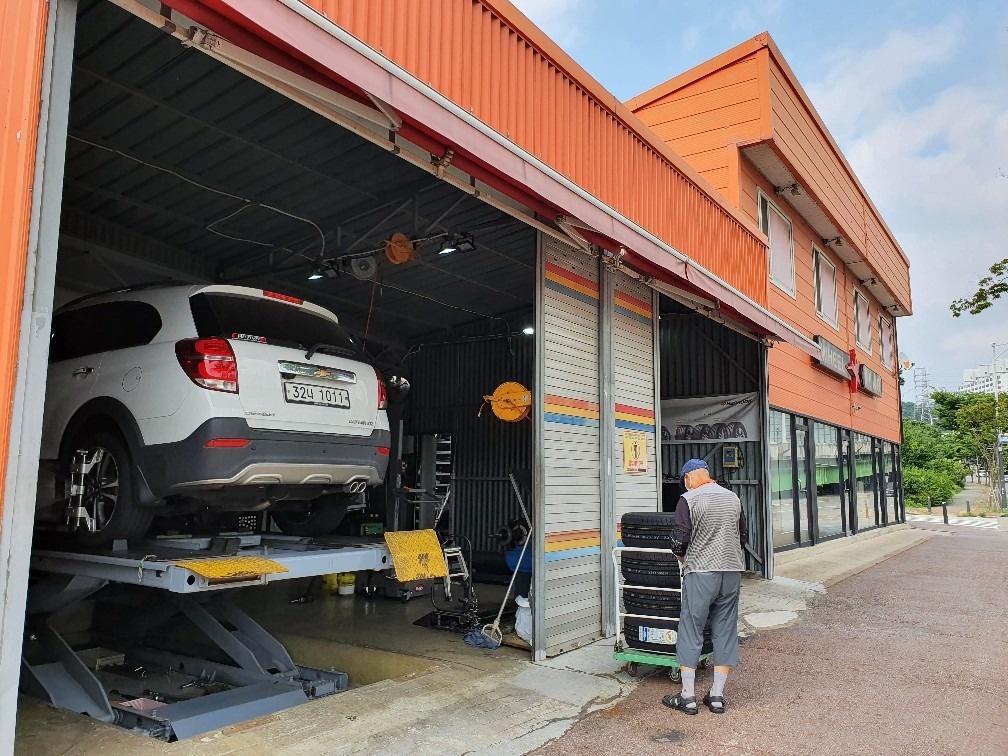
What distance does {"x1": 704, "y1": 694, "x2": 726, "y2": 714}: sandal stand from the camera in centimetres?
475

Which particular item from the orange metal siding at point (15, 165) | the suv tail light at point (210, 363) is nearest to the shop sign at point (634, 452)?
the suv tail light at point (210, 363)

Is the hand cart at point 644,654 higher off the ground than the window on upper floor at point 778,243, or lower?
lower

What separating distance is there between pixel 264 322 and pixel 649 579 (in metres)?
3.37

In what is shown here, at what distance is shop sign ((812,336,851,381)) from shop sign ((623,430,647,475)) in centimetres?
708

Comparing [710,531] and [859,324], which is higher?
[859,324]

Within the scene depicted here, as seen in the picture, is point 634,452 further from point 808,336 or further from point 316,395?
point 808,336

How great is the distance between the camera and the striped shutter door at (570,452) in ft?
20.3

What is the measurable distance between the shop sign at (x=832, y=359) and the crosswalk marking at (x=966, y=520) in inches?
519

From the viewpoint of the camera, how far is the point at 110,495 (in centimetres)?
452

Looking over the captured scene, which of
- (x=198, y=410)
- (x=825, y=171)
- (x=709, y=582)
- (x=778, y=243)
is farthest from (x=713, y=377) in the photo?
(x=198, y=410)

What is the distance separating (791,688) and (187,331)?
489 centimetres

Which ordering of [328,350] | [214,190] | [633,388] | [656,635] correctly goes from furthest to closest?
[633,388] < [214,190] < [656,635] < [328,350]

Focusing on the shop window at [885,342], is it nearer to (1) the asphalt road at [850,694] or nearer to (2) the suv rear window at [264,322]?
(1) the asphalt road at [850,694]

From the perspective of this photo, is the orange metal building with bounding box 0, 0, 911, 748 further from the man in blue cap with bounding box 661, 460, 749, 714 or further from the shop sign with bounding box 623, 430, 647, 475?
the man in blue cap with bounding box 661, 460, 749, 714
